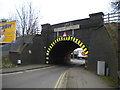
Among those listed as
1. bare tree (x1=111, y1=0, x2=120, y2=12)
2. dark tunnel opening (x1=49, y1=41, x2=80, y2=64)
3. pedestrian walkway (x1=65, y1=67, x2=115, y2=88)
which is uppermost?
bare tree (x1=111, y1=0, x2=120, y2=12)

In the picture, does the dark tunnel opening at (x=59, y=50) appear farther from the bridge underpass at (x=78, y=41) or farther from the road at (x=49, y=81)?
the road at (x=49, y=81)

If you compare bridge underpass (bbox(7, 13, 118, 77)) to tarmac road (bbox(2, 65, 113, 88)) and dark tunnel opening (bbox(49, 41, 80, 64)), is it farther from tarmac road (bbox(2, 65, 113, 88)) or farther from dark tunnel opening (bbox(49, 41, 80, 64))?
tarmac road (bbox(2, 65, 113, 88))

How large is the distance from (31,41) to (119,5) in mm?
14520

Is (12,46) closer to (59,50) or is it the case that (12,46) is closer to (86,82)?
(59,50)

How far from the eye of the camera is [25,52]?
1803 cm

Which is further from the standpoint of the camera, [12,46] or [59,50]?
[59,50]

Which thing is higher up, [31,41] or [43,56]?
[31,41]

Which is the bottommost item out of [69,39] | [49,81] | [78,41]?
[49,81]

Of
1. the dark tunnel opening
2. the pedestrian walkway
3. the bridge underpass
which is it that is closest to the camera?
the pedestrian walkway

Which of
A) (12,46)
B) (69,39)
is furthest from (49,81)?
(69,39)

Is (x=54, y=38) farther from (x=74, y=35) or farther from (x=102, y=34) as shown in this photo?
(x=102, y=34)

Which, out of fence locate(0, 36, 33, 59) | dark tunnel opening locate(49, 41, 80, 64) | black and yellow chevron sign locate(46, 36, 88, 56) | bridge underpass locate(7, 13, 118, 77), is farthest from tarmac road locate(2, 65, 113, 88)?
dark tunnel opening locate(49, 41, 80, 64)

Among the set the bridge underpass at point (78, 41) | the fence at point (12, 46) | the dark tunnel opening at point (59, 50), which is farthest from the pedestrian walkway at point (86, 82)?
the dark tunnel opening at point (59, 50)

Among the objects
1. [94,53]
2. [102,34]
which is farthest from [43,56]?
[102,34]
